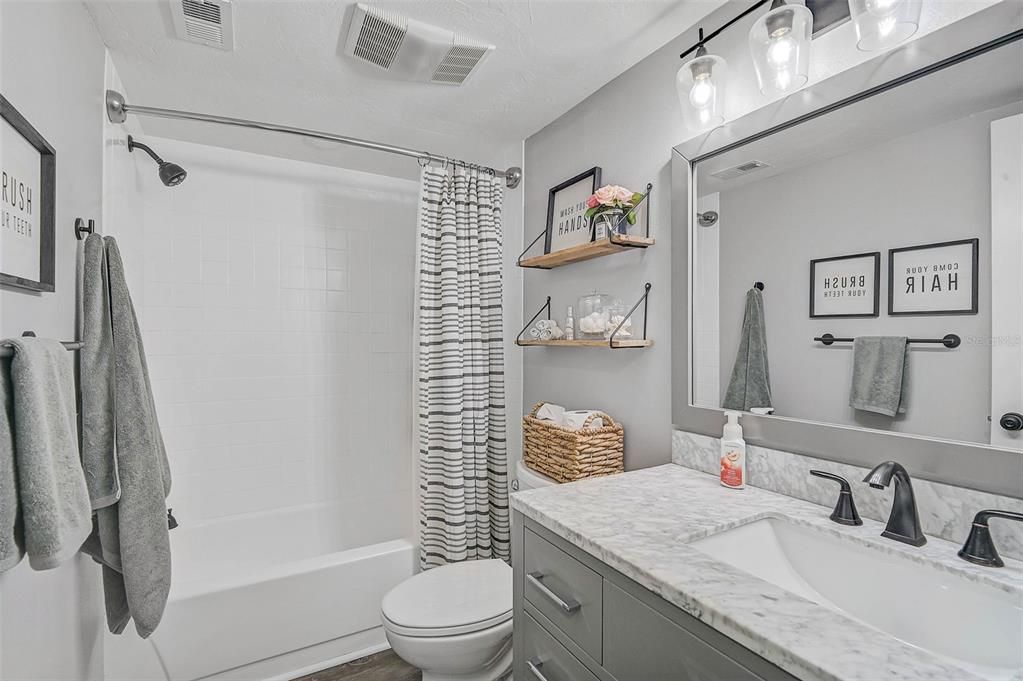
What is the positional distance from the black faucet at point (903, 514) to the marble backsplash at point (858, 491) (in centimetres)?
5

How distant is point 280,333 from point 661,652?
240 cm

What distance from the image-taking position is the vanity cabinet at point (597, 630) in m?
0.71

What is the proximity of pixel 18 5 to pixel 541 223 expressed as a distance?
1724 millimetres

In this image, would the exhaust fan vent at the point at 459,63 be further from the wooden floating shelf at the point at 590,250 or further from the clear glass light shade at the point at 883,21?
the clear glass light shade at the point at 883,21

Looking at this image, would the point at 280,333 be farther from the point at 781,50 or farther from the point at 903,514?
the point at 903,514

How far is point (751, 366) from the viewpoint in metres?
1.33

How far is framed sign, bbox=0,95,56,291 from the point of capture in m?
0.91

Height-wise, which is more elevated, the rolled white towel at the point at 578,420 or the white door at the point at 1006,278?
the white door at the point at 1006,278

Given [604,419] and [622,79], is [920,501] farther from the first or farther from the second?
[622,79]

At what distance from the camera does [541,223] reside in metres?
2.28

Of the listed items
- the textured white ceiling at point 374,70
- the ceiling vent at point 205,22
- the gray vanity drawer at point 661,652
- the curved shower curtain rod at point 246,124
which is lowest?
the gray vanity drawer at point 661,652

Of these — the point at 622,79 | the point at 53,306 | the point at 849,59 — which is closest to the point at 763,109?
the point at 849,59

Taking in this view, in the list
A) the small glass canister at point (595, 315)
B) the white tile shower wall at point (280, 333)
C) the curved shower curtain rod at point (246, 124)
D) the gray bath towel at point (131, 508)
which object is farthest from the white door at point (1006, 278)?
the white tile shower wall at point (280, 333)

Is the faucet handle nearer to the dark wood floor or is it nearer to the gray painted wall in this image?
the gray painted wall
